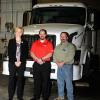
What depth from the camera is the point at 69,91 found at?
9.47m

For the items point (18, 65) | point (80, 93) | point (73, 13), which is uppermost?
point (73, 13)

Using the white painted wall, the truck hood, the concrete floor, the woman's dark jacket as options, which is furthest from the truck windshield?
A: the white painted wall

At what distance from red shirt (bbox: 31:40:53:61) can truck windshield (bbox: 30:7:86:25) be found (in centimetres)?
212

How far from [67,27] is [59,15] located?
116 cm

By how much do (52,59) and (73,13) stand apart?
7.13 ft

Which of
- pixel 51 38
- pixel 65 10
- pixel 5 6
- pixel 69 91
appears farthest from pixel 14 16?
pixel 69 91

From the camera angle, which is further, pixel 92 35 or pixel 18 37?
pixel 92 35

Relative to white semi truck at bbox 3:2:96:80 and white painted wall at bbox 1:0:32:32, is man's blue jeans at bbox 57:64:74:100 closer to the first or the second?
white semi truck at bbox 3:2:96:80

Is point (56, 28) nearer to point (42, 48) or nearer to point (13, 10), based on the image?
point (42, 48)

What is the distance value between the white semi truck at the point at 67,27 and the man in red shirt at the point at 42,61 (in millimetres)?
571

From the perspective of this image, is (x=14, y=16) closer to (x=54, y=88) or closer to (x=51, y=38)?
(x=54, y=88)

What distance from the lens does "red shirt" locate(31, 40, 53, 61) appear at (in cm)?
958

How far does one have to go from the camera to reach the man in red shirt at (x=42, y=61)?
376 inches

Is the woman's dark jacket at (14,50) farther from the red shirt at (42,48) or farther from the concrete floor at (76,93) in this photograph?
the concrete floor at (76,93)
